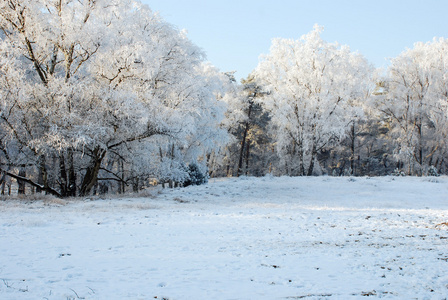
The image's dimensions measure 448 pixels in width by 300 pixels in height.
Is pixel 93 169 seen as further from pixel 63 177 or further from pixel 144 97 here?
pixel 144 97

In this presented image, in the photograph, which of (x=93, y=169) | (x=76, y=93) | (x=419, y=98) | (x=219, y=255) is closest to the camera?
(x=219, y=255)

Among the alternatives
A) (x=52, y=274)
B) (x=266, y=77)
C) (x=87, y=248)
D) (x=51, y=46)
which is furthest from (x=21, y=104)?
(x=266, y=77)

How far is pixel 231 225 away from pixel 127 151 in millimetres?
10934

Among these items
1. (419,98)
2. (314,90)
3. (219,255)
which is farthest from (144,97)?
(419,98)

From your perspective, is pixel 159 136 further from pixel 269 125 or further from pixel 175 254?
pixel 269 125

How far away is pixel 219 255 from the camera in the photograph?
5828 millimetres

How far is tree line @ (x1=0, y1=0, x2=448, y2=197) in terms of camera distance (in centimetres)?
1455

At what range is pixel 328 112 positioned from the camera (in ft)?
84.4

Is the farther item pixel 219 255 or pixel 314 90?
pixel 314 90

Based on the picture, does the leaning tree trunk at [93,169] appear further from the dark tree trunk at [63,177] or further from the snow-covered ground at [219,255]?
the snow-covered ground at [219,255]

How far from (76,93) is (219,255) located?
11.8m

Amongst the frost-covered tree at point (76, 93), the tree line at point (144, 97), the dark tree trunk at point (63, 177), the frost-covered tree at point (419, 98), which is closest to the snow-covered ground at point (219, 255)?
the frost-covered tree at point (76, 93)

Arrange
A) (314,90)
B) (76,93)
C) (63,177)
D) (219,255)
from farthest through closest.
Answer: (314,90) < (63,177) < (76,93) < (219,255)

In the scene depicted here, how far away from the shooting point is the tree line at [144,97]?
14555 millimetres
